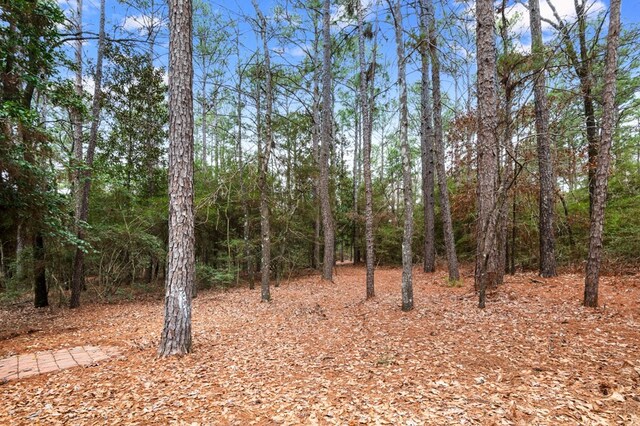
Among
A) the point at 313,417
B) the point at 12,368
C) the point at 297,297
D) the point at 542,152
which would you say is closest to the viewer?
the point at 313,417

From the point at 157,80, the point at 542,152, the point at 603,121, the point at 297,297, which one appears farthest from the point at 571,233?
the point at 157,80

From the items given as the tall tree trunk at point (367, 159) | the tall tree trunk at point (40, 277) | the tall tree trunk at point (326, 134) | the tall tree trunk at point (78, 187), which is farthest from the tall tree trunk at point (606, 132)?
the tall tree trunk at point (40, 277)

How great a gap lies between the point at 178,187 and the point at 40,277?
863cm

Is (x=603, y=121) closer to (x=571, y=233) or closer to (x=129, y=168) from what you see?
(x=571, y=233)

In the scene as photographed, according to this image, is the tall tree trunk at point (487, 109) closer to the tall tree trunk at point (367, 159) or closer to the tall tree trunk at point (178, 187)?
the tall tree trunk at point (367, 159)

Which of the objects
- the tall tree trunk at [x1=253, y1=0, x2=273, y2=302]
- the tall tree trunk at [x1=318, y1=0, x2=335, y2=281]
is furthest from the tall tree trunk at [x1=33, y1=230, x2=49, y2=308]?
the tall tree trunk at [x1=318, y1=0, x2=335, y2=281]

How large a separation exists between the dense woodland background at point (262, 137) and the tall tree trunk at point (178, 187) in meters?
1.77

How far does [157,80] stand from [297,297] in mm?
10797

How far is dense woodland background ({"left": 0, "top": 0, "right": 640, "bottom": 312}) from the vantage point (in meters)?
6.07

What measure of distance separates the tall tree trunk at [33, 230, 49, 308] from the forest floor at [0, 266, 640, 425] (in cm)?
270

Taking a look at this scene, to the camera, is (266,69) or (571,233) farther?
(571,233)

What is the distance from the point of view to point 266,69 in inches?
337

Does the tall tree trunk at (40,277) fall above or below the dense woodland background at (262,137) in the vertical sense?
below

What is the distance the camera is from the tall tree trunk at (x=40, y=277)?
8.78 m
